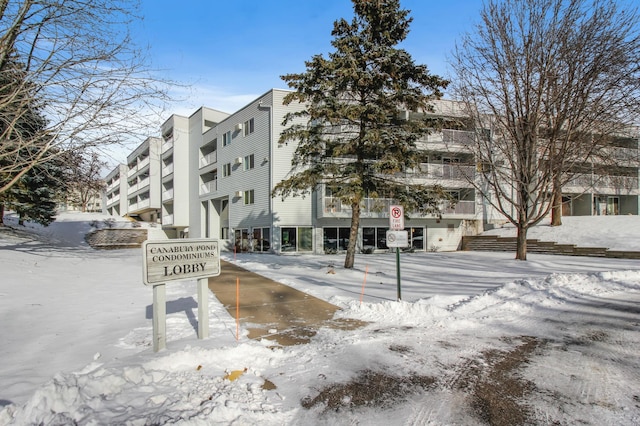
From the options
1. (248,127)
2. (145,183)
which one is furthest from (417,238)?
(145,183)

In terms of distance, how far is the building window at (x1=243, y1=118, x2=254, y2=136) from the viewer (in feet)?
88.9

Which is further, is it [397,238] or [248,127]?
[248,127]

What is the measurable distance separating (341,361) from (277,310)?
10.2ft

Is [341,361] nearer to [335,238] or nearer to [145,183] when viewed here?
[335,238]

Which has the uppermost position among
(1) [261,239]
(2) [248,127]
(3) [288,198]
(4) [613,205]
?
(2) [248,127]

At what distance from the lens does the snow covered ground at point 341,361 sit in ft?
10.8

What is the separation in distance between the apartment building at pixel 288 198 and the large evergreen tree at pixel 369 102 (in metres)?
6.40

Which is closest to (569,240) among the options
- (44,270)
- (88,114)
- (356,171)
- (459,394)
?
(356,171)

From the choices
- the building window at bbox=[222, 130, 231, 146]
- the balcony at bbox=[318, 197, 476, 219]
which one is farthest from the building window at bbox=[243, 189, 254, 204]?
the balcony at bbox=[318, 197, 476, 219]

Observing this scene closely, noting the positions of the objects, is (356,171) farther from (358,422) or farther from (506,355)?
(358,422)

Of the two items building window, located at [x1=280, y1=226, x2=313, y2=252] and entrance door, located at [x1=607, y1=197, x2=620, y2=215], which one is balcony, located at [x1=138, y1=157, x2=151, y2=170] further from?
entrance door, located at [x1=607, y1=197, x2=620, y2=215]

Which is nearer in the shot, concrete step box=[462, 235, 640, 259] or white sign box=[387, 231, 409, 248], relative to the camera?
white sign box=[387, 231, 409, 248]

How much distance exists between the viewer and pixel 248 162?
2728 cm

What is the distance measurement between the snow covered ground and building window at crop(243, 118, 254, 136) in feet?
64.4
